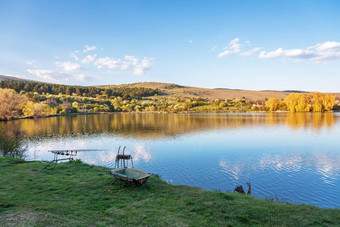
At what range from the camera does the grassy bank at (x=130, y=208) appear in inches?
367

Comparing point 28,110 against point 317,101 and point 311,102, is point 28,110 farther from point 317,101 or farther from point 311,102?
point 317,101

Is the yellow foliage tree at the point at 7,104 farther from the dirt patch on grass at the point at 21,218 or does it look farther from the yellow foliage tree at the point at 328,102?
the yellow foliage tree at the point at 328,102

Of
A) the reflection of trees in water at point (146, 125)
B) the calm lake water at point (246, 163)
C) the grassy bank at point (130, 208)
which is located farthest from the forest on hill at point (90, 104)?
the grassy bank at point (130, 208)

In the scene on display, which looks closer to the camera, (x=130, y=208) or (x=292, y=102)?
(x=130, y=208)

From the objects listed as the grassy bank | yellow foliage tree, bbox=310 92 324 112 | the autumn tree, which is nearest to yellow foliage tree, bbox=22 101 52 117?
the grassy bank

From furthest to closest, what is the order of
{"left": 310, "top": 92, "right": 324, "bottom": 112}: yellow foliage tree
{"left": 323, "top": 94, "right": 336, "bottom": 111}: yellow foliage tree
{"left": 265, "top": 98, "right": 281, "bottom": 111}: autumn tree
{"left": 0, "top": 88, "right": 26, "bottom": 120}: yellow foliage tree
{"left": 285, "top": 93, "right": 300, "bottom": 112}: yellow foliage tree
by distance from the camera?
{"left": 265, "top": 98, "right": 281, "bottom": 111}: autumn tree < {"left": 285, "top": 93, "right": 300, "bottom": 112}: yellow foliage tree < {"left": 323, "top": 94, "right": 336, "bottom": 111}: yellow foliage tree < {"left": 310, "top": 92, "right": 324, "bottom": 112}: yellow foliage tree < {"left": 0, "top": 88, "right": 26, "bottom": 120}: yellow foliage tree

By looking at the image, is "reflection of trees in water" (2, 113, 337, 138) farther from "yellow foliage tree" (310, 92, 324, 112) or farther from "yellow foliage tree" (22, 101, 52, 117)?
"yellow foliage tree" (310, 92, 324, 112)

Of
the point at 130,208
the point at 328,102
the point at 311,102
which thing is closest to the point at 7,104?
the point at 130,208

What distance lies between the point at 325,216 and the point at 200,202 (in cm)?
628

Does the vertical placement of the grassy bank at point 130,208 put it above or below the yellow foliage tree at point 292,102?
below

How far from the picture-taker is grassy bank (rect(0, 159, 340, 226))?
9320 mm

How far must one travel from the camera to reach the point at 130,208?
11.0 meters

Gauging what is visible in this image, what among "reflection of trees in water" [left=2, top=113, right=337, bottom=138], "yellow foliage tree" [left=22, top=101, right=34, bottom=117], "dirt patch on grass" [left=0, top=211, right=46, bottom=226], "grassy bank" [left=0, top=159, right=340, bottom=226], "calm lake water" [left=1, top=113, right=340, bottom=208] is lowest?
"calm lake water" [left=1, top=113, right=340, bottom=208]

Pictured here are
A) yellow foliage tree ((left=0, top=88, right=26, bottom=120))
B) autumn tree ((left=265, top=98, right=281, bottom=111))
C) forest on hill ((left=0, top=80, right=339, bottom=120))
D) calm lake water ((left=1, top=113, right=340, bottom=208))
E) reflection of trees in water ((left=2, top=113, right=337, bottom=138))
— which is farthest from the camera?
autumn tree ((left=265, top=98, right=281, bottom=111))
